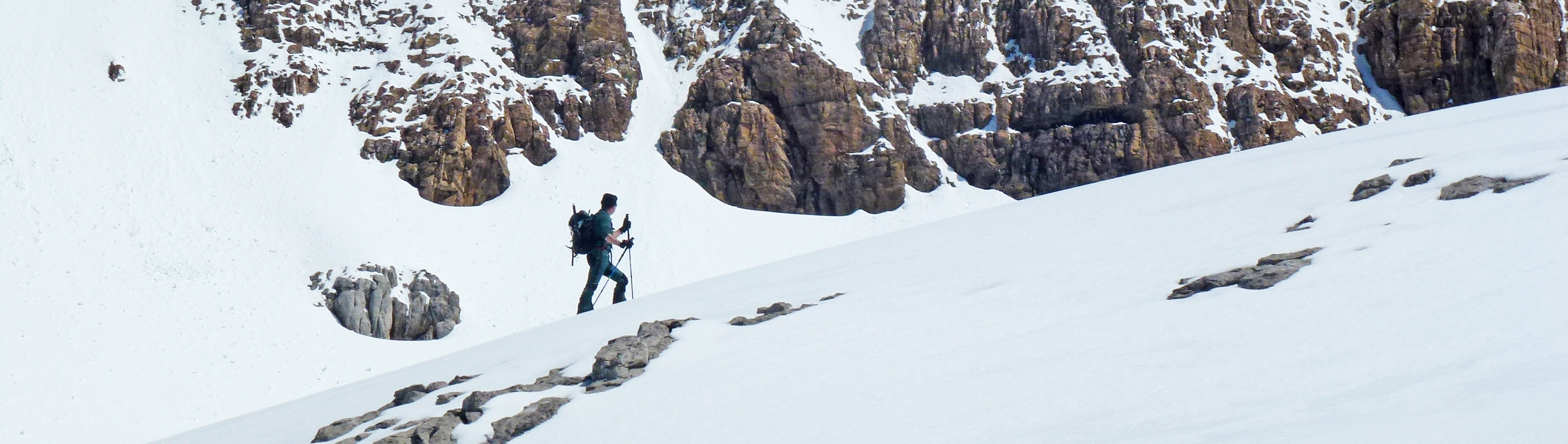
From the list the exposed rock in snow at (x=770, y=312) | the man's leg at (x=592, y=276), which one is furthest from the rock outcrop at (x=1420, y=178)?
the man's leg at (x=592, y=276)

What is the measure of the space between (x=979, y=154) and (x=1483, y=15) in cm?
2140

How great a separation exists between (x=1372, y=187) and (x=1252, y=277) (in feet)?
10.8

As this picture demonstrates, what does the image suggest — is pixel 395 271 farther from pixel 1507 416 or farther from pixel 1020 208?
pixel 1507 416

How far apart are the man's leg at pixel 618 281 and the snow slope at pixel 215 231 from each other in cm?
965

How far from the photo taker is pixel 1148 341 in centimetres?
446

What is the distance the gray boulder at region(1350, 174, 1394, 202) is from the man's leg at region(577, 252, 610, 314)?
29.4ft

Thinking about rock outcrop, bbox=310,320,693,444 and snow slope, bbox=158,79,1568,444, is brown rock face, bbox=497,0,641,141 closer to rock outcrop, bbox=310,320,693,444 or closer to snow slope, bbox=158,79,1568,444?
snow slope, bbox=158,79,1568,444

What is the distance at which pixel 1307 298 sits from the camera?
15.2ft

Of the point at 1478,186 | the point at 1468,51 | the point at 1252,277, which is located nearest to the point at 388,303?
the point at 1252,277

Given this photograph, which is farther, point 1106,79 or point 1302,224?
point 1106,79

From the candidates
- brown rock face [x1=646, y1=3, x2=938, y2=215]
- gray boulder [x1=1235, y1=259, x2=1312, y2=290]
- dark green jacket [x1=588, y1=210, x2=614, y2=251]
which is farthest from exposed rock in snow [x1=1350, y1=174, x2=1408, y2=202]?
brown rock face [x1=646, y1=3, x2=938, y2=215]

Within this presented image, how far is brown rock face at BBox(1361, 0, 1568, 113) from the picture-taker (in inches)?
1484

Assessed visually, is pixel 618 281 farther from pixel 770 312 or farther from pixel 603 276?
pixel 603 276

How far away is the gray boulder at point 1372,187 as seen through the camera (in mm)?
7492
